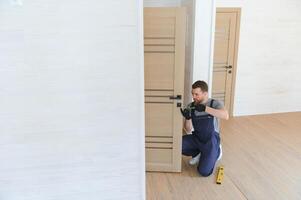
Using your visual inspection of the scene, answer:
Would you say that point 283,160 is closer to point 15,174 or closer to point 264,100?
point 264,100

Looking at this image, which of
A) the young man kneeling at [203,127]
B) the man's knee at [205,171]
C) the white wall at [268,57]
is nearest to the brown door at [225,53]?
the white wall at [268,57]

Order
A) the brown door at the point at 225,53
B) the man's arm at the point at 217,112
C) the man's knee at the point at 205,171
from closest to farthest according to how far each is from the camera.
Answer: the man's arm at the point at 217,112
the man's knee at the point at 205,171
the brown door at the point at 225,53

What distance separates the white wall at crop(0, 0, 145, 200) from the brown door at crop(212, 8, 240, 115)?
421 cm

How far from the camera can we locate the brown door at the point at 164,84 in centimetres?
286

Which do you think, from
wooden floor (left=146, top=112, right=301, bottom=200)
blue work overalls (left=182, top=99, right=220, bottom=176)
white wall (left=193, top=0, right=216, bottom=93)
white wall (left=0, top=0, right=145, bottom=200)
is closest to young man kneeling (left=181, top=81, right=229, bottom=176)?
blue work overalls (left=182, top=99, right=220, bottom=176)

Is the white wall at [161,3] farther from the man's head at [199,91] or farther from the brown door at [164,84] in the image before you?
the man's head at [199,91]

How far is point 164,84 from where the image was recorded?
2998mm

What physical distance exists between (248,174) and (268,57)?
2.70 m

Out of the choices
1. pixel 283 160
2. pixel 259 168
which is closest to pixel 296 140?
pixel 283 160

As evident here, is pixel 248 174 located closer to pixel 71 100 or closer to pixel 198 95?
pixel 198 95

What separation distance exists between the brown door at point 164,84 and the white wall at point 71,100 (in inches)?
77.5

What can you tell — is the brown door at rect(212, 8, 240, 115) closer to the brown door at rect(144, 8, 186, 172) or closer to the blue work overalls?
the blue work overalls

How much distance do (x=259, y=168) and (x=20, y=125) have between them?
3.04 metres

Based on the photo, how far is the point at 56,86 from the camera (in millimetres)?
973
